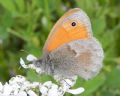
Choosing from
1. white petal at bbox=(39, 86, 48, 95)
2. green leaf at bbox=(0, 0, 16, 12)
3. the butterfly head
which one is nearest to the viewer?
white petal at bbox=(39, 86, 48, 95)

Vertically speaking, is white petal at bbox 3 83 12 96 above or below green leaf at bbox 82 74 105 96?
below

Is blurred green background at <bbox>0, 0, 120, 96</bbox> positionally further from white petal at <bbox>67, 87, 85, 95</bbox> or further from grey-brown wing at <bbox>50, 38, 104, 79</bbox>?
white petal at <bbox>67, 87, 85, 95</bbox>

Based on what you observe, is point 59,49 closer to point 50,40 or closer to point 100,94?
point 50,40

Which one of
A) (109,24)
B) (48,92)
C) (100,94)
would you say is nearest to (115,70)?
(100,94)

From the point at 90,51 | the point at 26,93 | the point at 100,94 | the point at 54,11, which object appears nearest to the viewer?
the point at 26,93

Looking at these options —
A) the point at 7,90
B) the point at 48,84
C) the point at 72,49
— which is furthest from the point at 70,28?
the point at 7,90

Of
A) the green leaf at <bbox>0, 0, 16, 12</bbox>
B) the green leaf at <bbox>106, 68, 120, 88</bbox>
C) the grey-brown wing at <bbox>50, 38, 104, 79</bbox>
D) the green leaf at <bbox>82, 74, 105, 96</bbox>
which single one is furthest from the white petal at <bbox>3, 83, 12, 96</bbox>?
the green leaf at <bbox>106, 68, 120, 88</bbox>

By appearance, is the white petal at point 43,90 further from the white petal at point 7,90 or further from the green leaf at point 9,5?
the green leaf at point 9,5

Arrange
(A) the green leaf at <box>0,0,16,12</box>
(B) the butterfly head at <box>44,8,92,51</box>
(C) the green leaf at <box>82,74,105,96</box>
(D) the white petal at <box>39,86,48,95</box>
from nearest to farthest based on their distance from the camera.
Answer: (D) the white petal at <box>39,86,48,95</box> < (B) the butterfly head at <box>44,8,92,51</box> < (C) the green leaf at <box>82,74,105,96</box> < (A) the green leaf at <box>0,0,16,12</box>
